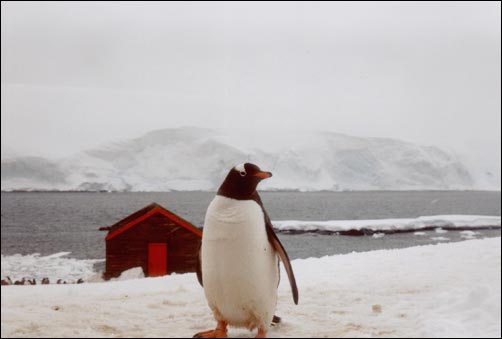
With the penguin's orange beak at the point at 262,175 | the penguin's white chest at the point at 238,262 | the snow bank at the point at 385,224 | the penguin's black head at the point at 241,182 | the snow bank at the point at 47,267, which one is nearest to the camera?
the penguin's orange beak at the point at 262,175

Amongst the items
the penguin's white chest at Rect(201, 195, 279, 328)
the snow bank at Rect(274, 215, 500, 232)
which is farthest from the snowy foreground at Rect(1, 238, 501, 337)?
the snow bank at Rect(274, 215, 500, 232)

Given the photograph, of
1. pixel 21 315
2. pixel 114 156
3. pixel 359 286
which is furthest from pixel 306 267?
pixel 114 156

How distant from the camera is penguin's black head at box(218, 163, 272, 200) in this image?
116 inches

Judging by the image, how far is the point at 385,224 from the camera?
129 ft

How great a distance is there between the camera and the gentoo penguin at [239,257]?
304 centimetres

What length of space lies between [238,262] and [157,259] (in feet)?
39.9

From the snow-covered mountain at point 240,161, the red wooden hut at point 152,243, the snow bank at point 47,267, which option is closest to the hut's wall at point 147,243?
the red wooden hut at point 152,243

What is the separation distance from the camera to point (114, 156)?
363ft

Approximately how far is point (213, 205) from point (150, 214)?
39.9ft

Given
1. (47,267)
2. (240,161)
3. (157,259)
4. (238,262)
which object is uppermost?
(238,262)

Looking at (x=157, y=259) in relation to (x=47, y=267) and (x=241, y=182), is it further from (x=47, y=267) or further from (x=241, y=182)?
(x=241, y=182)

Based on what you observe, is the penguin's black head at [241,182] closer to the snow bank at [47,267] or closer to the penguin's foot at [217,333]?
the penguin's foot at [217,333]

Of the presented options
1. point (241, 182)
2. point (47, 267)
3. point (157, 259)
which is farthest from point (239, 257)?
point (47, 267)

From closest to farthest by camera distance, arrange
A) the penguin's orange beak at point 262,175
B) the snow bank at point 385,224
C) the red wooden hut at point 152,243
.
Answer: the penguin's orange beak at point 262,175
the red wooden hut at point 152,243
the snow bank at point 385,224
